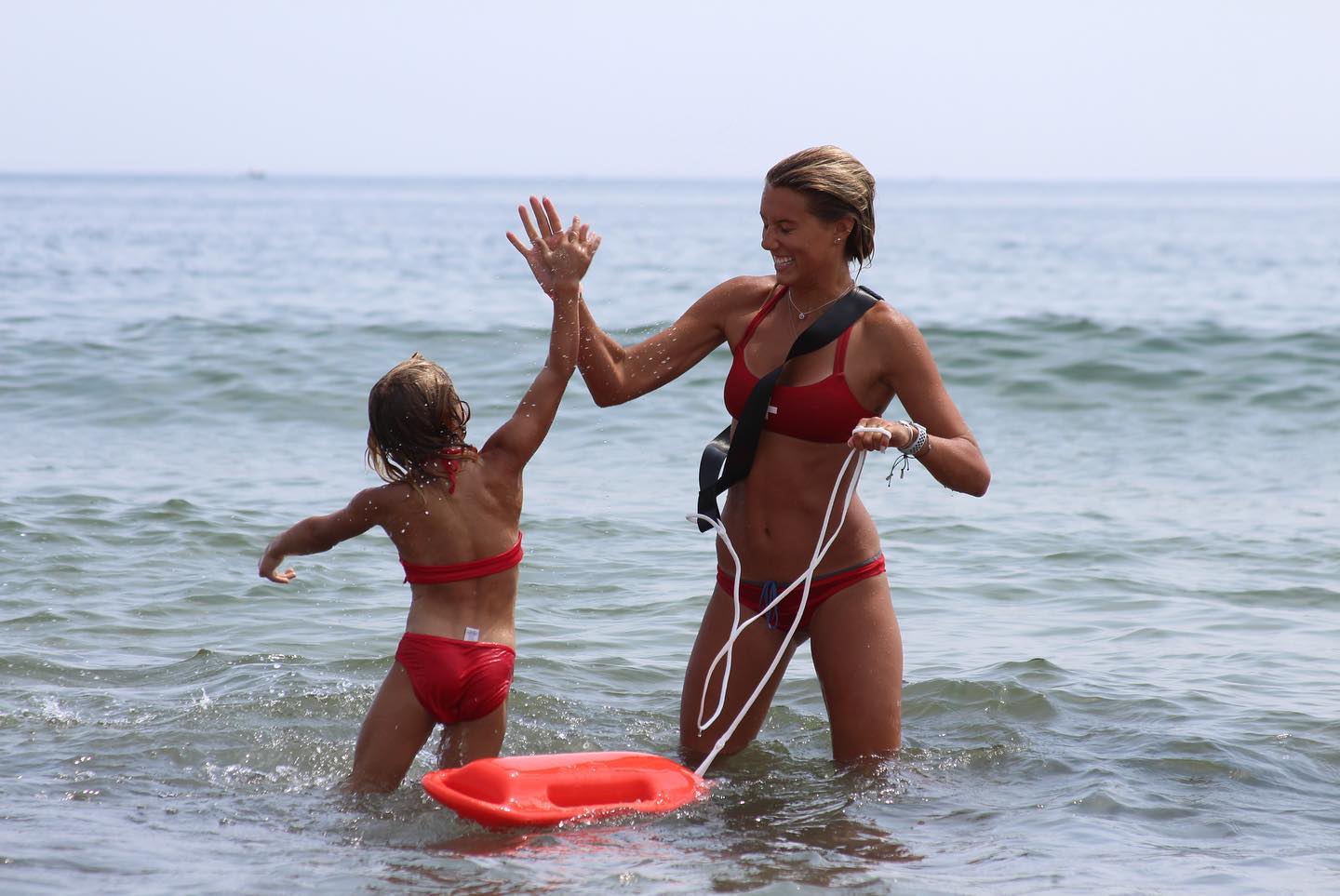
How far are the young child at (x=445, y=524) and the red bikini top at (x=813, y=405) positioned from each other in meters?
0.55

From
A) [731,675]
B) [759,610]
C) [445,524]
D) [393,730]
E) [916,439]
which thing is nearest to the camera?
[916,439]

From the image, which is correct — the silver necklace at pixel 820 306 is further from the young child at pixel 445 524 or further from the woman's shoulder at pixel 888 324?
the young child at pixel 445 524

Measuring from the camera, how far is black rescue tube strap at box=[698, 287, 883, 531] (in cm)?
436

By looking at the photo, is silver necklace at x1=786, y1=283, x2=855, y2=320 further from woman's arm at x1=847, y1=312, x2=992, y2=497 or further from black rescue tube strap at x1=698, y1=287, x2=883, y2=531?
woman's arm at x1=847, y1=312, x2=992, y2=497

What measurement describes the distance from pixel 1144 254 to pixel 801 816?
40188 millimetres

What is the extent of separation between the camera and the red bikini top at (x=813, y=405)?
171 inches

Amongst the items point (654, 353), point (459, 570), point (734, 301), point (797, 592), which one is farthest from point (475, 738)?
point (734, 301)

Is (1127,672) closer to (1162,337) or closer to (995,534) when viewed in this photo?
(995,534)

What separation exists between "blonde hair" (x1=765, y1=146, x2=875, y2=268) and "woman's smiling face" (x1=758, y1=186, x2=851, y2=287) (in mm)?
24

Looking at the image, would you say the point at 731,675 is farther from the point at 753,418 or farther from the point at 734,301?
the point at 734,301

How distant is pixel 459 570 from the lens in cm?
432

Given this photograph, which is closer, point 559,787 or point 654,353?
point 559,787

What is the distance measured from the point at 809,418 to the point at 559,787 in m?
1.34

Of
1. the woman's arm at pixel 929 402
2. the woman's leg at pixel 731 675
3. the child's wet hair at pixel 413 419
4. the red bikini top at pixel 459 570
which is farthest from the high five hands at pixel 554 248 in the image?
the woman's leg at pixel 731 675
